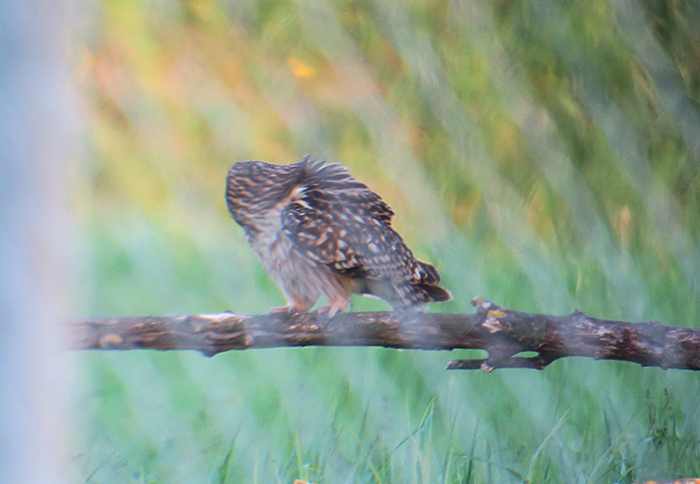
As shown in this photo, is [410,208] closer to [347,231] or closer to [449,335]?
[347,231]

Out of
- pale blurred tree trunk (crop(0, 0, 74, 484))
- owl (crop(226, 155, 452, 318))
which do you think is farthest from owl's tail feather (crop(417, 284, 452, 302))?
pale blurred tree trunk (crop(0, 0, 74, 484))

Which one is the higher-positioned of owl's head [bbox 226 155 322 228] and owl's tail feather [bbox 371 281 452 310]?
owl's head [bbox 226 155 322 228]

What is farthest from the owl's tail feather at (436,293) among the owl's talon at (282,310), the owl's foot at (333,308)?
the owl's talon at (282,310)

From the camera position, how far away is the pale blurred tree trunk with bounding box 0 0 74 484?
415mm

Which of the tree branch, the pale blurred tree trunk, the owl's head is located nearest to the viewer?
the pale blurred tree trunk

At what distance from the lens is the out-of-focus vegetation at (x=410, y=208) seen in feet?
3.40

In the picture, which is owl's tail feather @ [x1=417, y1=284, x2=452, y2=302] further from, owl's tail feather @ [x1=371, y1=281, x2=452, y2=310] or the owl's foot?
the owl's foot

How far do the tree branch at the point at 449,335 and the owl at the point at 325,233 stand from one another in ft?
0.46

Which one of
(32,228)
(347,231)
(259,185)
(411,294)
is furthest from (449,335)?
(32,228)

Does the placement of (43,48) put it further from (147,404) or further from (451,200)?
(451,200)

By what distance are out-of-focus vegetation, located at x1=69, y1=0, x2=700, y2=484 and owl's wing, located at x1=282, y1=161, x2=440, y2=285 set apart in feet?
0.13

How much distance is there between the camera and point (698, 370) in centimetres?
109

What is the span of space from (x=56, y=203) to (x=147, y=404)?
0.70 meters

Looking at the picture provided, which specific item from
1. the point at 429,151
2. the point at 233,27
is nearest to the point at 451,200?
the point at 429,151
